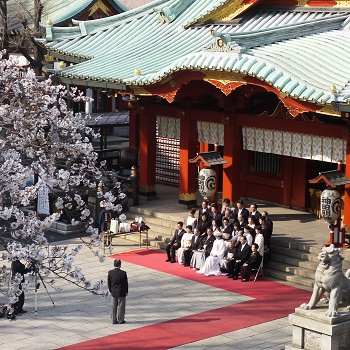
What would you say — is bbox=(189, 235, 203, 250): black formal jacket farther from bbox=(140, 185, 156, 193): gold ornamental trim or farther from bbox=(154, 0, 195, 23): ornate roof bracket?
bbox=(154, 0, 195, 23): ornate roof bracket

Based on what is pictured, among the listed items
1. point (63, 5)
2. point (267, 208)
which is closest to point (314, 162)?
point (267, 208)

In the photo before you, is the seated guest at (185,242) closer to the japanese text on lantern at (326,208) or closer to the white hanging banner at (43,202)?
the japanese text on lantern at (326,208)

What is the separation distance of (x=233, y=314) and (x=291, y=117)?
272 inches

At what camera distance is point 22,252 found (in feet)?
53.6

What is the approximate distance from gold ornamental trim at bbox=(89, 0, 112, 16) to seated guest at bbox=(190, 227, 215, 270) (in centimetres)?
2718

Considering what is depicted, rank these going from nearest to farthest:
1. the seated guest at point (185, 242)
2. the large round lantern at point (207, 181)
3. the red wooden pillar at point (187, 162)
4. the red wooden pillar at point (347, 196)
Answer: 1. the red wooden pillar at point (347, 196)
2. the seated guest at point (185, 242)
3. the large round lantern at point (207, 181)
4. the red wooden pillar at point (187, 162)

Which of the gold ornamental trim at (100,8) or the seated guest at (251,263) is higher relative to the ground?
the gold ornamental trim at (100,8)

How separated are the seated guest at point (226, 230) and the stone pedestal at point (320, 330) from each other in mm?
6688

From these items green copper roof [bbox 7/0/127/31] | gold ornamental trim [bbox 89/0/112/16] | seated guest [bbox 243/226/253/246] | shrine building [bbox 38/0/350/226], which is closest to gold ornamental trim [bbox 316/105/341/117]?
shrine building [bbox 38/0/350/226]

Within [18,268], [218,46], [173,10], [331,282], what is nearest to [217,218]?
[218,46]

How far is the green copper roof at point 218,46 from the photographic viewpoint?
26.3 metres

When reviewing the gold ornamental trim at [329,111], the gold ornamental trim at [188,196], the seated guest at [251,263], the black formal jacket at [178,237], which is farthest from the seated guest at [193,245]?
the gold ornamental trim at [329,111]

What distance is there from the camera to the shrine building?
26.8 meters

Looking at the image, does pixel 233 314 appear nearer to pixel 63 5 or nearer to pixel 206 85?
pixel 206 85
